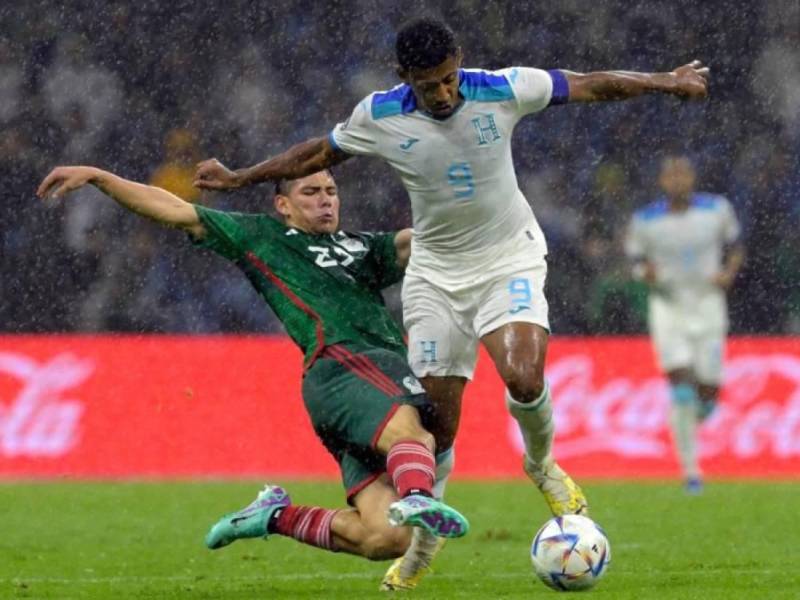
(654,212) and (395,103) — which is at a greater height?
(395,103)

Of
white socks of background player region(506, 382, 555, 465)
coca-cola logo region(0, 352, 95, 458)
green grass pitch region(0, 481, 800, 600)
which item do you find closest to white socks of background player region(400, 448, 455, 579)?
green grass pitch region(0, 481, 800, 600)

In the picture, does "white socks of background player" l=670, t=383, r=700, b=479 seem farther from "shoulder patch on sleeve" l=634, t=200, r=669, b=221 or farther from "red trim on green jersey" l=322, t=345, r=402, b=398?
"red trim on green jersey" l=322, t=345, r=402, b=398

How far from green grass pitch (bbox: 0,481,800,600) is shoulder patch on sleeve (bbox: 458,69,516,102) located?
202cm

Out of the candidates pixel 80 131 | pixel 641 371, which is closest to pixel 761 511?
pixel 641 371

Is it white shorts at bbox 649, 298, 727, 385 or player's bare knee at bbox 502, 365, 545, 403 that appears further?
white shorts at bbox 649, 298, 727, 385

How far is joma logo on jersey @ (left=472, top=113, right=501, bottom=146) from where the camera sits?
24.7 feet

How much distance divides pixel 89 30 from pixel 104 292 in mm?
2376

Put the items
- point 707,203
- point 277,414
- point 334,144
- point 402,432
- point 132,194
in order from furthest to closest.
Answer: point 277,414 < point 707,203 < point 334,144 < point 132,194 < point 402,432

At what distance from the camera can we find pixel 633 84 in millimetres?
7496

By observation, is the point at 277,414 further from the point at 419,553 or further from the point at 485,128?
the point at 485,128

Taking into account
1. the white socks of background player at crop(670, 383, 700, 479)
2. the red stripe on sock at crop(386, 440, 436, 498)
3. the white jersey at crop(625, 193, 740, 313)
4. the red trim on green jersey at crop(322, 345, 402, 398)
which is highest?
the red trim on green jersey at crop(322, 345, 402, 398)

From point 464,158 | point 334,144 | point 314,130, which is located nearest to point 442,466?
point 464,158

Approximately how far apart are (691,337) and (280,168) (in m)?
6.87

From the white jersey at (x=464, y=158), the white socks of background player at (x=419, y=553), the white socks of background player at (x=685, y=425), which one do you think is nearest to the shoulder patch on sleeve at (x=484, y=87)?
the white jersey at (x=464, y=158)
